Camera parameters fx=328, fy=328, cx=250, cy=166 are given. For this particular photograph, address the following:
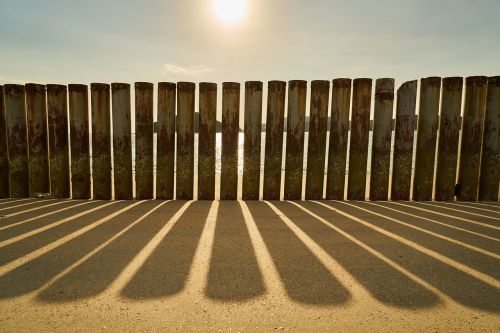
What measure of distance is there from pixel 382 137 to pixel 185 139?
2.40 m

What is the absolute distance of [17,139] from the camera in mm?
4117

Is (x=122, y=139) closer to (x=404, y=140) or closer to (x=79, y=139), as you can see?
(x=79, y=139)

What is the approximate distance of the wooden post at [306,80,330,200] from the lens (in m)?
3.92

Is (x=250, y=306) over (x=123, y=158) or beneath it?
beneath

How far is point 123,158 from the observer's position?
4.07 meters

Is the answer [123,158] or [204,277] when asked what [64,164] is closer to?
[123,158]

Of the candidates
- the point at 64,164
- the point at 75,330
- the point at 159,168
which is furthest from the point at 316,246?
the point at 64,164

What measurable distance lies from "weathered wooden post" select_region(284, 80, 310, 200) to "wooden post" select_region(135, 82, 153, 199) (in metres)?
1.68

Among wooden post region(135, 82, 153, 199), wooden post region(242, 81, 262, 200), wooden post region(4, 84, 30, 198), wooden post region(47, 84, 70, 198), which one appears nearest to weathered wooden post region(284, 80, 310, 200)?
wooden post region(242, 81, 262, 200)

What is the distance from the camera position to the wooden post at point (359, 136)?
392 centimetres

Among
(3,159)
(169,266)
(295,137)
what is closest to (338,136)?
(295,137)

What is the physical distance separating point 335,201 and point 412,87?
166 cm

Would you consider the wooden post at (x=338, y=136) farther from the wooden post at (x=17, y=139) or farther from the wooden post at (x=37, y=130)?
the wooden post at (x=17, y=139)

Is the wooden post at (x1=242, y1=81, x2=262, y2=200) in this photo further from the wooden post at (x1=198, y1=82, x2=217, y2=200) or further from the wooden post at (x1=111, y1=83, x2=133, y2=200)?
the wooden post at (x1=111, y1=83, x2=133, y2=200)
